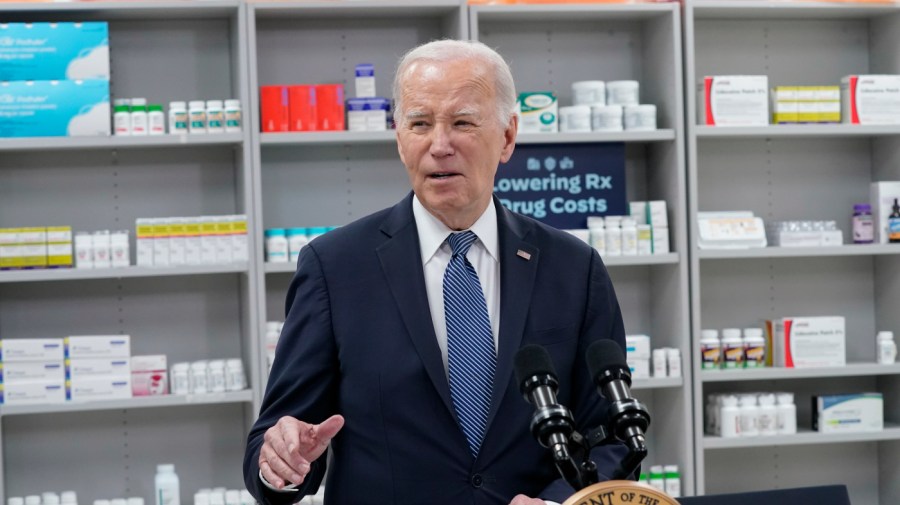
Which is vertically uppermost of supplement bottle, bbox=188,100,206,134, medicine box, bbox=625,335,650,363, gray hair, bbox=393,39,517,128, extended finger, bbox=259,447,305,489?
supplement bottle, bbox=188,100,206,134

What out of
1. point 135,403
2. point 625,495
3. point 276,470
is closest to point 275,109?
point 135,403

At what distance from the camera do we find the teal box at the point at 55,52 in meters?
4.03

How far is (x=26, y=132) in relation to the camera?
402 centimetres

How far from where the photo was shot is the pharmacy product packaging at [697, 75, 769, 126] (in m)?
4.39

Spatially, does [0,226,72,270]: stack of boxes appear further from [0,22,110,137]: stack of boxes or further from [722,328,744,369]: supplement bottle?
[722,328,744,369]: supplement bottle

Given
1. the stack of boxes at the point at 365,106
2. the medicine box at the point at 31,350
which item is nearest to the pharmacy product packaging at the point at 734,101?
the stack of boxes at the point at 365,106

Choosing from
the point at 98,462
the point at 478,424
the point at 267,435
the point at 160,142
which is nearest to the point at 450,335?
the point at 478,424

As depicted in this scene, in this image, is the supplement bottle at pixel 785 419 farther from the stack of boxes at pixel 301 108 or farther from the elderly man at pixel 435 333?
the elderly man at pixel 435 333

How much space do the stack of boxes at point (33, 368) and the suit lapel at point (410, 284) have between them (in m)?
2.65

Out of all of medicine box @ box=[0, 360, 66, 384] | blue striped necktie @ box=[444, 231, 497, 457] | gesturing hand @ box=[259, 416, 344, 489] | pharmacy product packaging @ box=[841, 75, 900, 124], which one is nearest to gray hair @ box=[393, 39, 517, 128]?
blue striped necktie @ box=[444, 231, 497, 457]

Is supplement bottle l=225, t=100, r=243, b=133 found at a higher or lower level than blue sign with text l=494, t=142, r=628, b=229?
higher

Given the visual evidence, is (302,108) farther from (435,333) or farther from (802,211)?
(435,333)

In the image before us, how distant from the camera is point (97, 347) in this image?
4.05 m

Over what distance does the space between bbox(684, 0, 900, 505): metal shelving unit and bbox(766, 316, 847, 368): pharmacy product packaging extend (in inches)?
8.4
